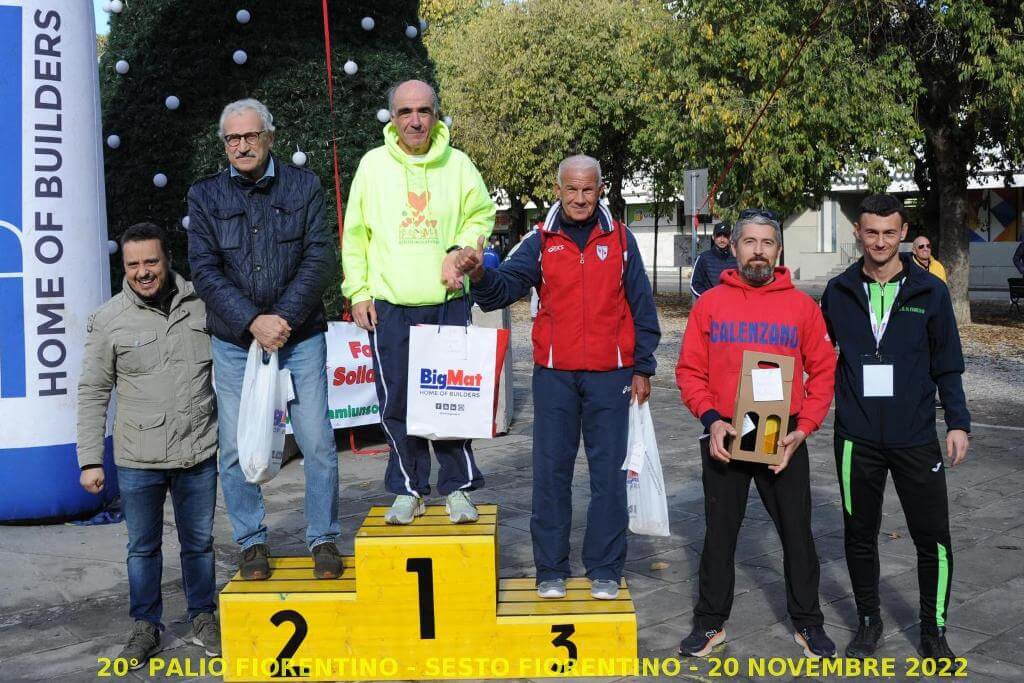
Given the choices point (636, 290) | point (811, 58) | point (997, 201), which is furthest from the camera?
point (997, 201)

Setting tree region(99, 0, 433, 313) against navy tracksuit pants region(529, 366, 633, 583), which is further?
tree region(99, 0, 433, 313)

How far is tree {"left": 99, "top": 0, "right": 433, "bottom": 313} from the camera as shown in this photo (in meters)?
8.38

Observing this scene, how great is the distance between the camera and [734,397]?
418cm

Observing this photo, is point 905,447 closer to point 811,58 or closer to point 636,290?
point 636,290

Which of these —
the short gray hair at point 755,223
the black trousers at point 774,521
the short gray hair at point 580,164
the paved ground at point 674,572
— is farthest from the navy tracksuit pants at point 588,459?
the short gray hair at point 580,164

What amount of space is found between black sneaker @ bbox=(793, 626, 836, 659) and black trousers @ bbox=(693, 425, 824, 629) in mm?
28

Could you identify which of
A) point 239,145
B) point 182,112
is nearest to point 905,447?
point 239,145

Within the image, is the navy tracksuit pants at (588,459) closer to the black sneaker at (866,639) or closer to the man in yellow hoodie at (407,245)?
the man in yellow hoodie at (407,245)

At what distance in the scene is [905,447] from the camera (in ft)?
13.6

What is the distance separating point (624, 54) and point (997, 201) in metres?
19.1

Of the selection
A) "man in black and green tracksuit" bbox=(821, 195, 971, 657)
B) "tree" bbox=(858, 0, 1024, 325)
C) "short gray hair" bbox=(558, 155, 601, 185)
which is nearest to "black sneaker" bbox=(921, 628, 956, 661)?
"man in black and green tracksuit" bbox=(821, 195, 971, 657)

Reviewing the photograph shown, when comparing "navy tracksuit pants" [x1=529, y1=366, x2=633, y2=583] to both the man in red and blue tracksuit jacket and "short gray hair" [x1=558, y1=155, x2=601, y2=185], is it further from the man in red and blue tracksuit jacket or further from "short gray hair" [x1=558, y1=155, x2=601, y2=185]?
"short gray hair" [x1=558, y1=155, x2=601, y2=185]

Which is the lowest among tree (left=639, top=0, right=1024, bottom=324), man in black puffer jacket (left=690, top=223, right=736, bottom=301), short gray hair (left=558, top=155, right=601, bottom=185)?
man in black puffer jacket (left=690, top=223, right=736, bottom=301)

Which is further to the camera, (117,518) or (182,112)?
(182,112)
